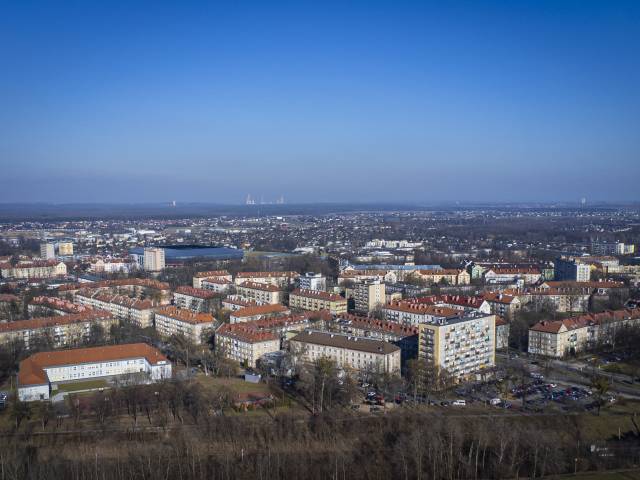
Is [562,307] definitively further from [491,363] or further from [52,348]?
[52,348]

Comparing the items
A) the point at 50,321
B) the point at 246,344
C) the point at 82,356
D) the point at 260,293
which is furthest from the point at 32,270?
the point at 246,344

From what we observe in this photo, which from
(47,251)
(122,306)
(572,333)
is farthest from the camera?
(47,251)

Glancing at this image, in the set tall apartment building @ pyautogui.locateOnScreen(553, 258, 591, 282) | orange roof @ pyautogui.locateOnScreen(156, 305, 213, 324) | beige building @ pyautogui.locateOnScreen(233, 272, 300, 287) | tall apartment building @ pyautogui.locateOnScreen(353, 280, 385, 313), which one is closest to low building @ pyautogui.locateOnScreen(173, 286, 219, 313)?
orange roof @ pyautogui.locateOnScreen(156, 305, 213, 324)

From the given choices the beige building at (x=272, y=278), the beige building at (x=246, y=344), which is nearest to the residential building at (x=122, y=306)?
the beige building at (x=246, y=344)

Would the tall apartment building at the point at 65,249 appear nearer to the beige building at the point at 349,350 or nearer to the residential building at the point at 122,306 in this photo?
the residential building at the point at 122,306

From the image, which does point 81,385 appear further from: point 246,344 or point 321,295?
point 321,295

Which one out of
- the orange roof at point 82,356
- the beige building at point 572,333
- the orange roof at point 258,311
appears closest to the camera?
the orange roof at point 82,356
